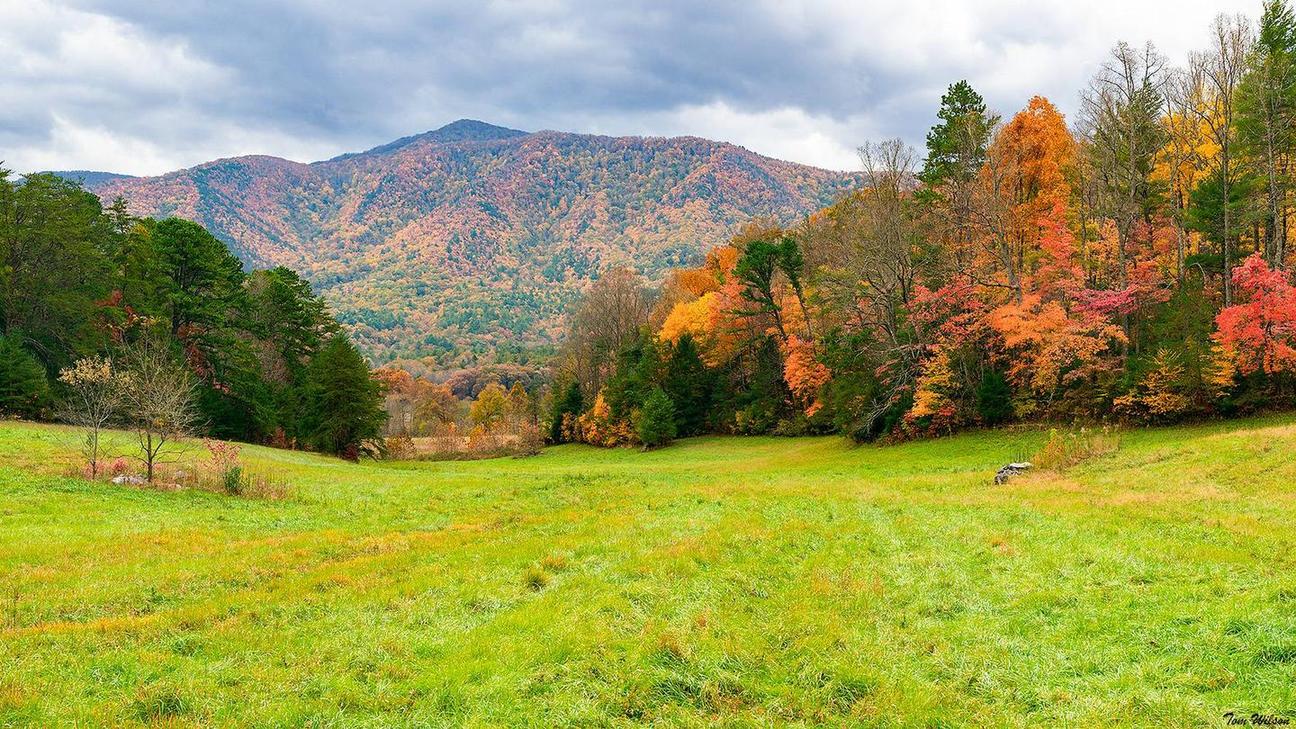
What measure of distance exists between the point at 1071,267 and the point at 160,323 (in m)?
59.2

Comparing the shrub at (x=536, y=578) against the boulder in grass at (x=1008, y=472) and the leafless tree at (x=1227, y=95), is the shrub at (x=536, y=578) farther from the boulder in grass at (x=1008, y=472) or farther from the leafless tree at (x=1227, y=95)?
the leafless tree at (x=1227, y=95)

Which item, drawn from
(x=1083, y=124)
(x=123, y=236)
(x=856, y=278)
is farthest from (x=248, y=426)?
(x=1083, y=124)

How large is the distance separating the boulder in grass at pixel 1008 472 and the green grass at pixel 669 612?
14.7ft

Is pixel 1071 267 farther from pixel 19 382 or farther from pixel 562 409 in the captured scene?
pixel 19 382

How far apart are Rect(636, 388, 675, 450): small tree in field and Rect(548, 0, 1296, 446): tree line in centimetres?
1038

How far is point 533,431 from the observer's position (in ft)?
235

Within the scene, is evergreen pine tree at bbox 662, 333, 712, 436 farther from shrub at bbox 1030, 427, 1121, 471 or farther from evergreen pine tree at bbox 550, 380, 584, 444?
shrub at bbox 1030, 427, 1121, 471

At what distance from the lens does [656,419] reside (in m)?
58.6

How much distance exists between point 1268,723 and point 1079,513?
1048 cm

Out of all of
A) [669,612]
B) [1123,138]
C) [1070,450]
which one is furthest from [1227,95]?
[669,612]

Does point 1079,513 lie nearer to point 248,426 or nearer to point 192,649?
point 192,649

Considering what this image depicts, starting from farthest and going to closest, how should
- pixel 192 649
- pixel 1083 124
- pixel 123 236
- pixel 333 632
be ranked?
pixel 123 236
pixel 1083 124
pixel 333 632
pixel 192 649

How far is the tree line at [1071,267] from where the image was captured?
28.9 meters

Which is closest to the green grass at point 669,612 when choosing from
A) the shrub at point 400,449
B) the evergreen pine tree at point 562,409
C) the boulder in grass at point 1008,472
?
the boulder in grass at point 1008,472
